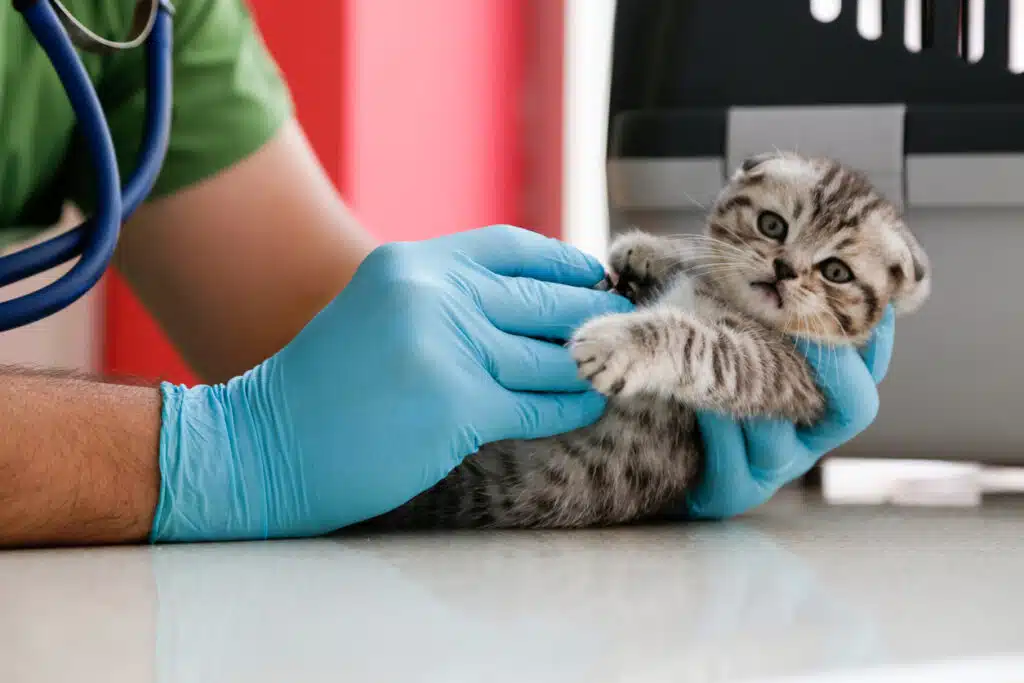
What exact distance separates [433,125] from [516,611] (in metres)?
2.03

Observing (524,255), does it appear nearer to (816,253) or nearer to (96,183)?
(816,253)

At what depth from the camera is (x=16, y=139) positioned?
123cm

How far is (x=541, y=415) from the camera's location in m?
1.01

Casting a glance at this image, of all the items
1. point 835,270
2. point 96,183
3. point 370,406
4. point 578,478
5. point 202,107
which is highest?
point 202,107

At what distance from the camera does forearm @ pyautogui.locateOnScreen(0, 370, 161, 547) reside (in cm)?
82

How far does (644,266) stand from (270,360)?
0.50 metres

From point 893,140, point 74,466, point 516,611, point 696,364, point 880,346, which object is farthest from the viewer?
point 893,140

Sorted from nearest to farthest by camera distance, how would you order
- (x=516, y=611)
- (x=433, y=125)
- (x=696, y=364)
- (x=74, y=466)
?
1. (x=516, y=611)
2. (x=74, y=466)
3. (x=696, y=364)
4. (x=433, y=125)

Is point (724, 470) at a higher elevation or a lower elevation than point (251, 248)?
lower

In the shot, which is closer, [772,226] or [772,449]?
[772,449]

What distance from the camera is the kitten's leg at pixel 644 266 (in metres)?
1.25

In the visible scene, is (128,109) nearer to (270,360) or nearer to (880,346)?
(270,360)

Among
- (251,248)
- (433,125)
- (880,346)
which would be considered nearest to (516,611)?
(880,346)

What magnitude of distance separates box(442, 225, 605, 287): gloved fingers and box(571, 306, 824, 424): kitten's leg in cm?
11
